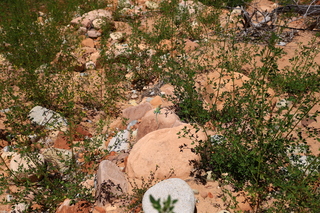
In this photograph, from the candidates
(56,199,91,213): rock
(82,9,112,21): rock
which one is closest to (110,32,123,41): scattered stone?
(82,9,112,21): rock

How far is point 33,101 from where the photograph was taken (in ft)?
14.7

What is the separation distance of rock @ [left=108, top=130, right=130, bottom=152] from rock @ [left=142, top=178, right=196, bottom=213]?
133 centimetres

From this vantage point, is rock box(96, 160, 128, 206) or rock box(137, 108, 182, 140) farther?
rock box(137, 108, 182, 140)

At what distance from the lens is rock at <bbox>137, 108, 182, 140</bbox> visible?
3.54 metres

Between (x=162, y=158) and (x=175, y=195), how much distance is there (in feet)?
2.17

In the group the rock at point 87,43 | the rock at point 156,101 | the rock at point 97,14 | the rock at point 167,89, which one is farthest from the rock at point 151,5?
the rock at point 156,101

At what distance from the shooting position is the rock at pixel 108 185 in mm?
2707

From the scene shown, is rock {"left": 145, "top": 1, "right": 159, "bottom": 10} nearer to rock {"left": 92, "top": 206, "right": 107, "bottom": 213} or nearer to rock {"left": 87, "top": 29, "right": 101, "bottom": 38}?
rock {"left": 87, "top": 29, "right": 101, "bottom": 38}

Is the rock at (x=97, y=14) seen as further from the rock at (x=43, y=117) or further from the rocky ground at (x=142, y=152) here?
the rock at (x=43, y=117)

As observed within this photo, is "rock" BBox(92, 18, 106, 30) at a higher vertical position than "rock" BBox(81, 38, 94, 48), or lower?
higher

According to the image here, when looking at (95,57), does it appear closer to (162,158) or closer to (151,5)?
(151,5)

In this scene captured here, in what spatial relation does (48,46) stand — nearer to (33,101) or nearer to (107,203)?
(33,101)

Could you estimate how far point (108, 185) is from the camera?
2.72 m

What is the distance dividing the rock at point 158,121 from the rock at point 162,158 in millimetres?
399
